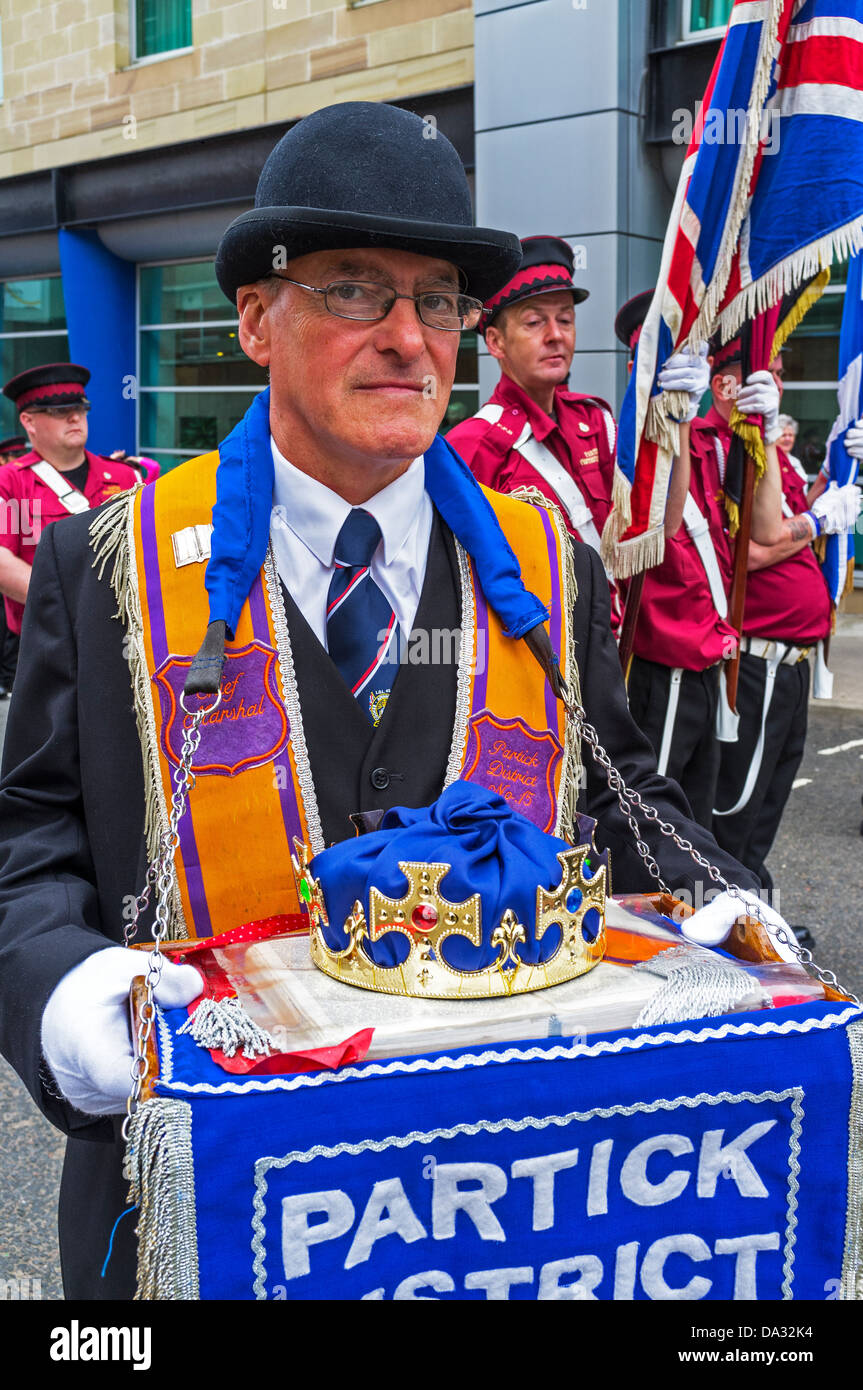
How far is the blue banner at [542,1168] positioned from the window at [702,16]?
32.3ft

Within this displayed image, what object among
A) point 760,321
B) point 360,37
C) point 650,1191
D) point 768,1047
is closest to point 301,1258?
point 650,1191

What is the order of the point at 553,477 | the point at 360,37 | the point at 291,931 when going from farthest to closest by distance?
1. the point at 360,37
2. the point at 553,477
3. the point at 291,931

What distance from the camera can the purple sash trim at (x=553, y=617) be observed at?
1.89 metres

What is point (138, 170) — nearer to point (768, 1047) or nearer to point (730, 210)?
point (730, 210)

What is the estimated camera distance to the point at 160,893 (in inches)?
66.7

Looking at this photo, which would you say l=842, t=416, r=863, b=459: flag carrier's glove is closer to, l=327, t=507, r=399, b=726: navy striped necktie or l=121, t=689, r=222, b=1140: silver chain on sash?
l=327, t=507, r=399, b=726: navy striped necktie

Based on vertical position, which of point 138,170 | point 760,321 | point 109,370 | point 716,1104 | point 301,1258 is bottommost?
point 301,1258

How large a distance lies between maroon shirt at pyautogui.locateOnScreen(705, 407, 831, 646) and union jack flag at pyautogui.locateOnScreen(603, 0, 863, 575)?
3.57 ft

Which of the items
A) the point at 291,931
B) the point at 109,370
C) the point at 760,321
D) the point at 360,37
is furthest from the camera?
the point at 109,370

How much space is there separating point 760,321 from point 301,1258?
3.34 metres

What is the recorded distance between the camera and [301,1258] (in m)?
1.27

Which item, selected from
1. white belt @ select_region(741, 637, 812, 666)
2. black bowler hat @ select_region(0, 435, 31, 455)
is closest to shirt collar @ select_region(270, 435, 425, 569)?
white belt @ select_region(741, 637, 812, 666)

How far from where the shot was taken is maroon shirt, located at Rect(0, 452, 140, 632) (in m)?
6.38

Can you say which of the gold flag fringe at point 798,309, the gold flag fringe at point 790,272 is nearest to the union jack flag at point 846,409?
the gold flag fringe at point 798,309
